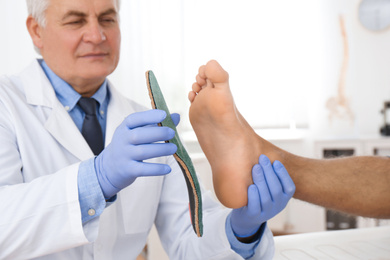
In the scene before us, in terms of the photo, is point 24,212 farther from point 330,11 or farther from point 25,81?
point 330,11

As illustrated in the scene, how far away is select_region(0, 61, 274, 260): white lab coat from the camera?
81 cm

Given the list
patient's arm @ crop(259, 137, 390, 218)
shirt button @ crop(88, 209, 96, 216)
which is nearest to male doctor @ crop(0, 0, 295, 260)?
shirt button @ crop(88, 209, 96, 216)

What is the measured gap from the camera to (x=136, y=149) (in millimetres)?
781

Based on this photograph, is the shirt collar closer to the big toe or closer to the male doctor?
the male doctor

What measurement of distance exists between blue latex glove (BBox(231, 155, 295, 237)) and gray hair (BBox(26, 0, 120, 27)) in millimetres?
712

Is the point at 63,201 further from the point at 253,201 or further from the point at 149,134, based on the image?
the point at 253,201

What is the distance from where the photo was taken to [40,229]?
0.82 meters

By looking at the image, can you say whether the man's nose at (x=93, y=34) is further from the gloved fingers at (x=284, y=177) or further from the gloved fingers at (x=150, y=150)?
the gloved fingers at (x=284, y=177)

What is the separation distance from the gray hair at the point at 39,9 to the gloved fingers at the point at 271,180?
721 millimetres

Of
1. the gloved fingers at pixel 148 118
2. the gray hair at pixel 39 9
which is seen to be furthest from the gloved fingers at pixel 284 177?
the gray hair at pixel 39 9

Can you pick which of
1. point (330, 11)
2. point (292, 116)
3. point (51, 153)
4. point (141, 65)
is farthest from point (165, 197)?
point (330, 11)

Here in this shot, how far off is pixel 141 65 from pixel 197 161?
0.81 metres

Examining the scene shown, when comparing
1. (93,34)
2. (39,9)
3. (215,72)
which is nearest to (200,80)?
(215,72)

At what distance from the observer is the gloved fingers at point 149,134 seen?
770 millimetres
